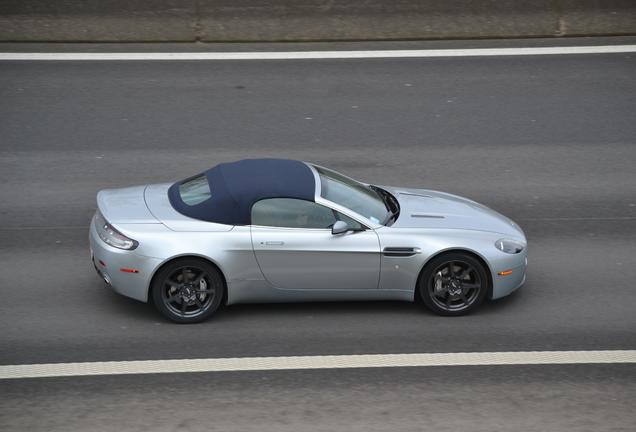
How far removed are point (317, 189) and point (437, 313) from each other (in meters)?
1.69

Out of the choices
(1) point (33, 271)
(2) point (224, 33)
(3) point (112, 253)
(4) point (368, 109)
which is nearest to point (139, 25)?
(2) point (224, 33)

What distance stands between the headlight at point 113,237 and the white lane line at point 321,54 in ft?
26.3

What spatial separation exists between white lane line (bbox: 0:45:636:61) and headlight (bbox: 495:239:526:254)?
799 cm

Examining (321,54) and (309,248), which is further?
(321,54)

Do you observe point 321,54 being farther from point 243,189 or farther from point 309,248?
point 309,248

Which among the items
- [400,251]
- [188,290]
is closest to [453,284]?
[400,251]

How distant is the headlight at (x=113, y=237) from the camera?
948cm

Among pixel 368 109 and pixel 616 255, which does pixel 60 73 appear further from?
pixel 616 255

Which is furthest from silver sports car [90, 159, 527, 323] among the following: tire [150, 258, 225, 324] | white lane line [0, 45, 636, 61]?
white lane line [0, 45, 636, 61]

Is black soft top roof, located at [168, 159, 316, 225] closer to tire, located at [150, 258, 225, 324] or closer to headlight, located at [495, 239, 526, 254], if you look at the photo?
tire, located at [150, 258, 225, 324]

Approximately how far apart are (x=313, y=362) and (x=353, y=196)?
2.04 metres

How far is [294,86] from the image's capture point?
16.2 meters

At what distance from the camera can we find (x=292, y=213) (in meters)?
9.70

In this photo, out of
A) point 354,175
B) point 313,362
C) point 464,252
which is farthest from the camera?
point 354,175
